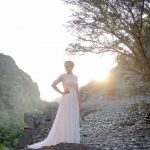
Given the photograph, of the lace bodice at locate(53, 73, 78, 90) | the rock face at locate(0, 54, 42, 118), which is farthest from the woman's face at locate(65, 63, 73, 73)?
the rock face at locate(0, 54, 42, 118)

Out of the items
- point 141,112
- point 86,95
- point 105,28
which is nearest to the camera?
point 105,28

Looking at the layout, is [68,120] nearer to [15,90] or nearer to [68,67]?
[68,67]

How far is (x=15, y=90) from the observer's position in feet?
211

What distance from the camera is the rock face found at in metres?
59.2

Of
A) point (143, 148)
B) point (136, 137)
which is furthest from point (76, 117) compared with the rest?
point (136, 137)

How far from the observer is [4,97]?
203ft

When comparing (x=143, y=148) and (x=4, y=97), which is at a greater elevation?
(x=4, y=97)

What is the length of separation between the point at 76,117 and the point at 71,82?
1.04 m

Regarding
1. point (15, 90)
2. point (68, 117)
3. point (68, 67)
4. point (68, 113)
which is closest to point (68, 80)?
point (68, 67)

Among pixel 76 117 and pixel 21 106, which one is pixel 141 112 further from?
pixel 21 106

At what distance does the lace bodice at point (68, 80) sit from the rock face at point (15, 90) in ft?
144

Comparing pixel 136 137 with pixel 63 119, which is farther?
pixel 136 137

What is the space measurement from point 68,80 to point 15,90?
53112 mm

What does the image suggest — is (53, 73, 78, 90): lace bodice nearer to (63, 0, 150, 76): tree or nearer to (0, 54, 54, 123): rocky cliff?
(63, 0, 150, 76): tree
